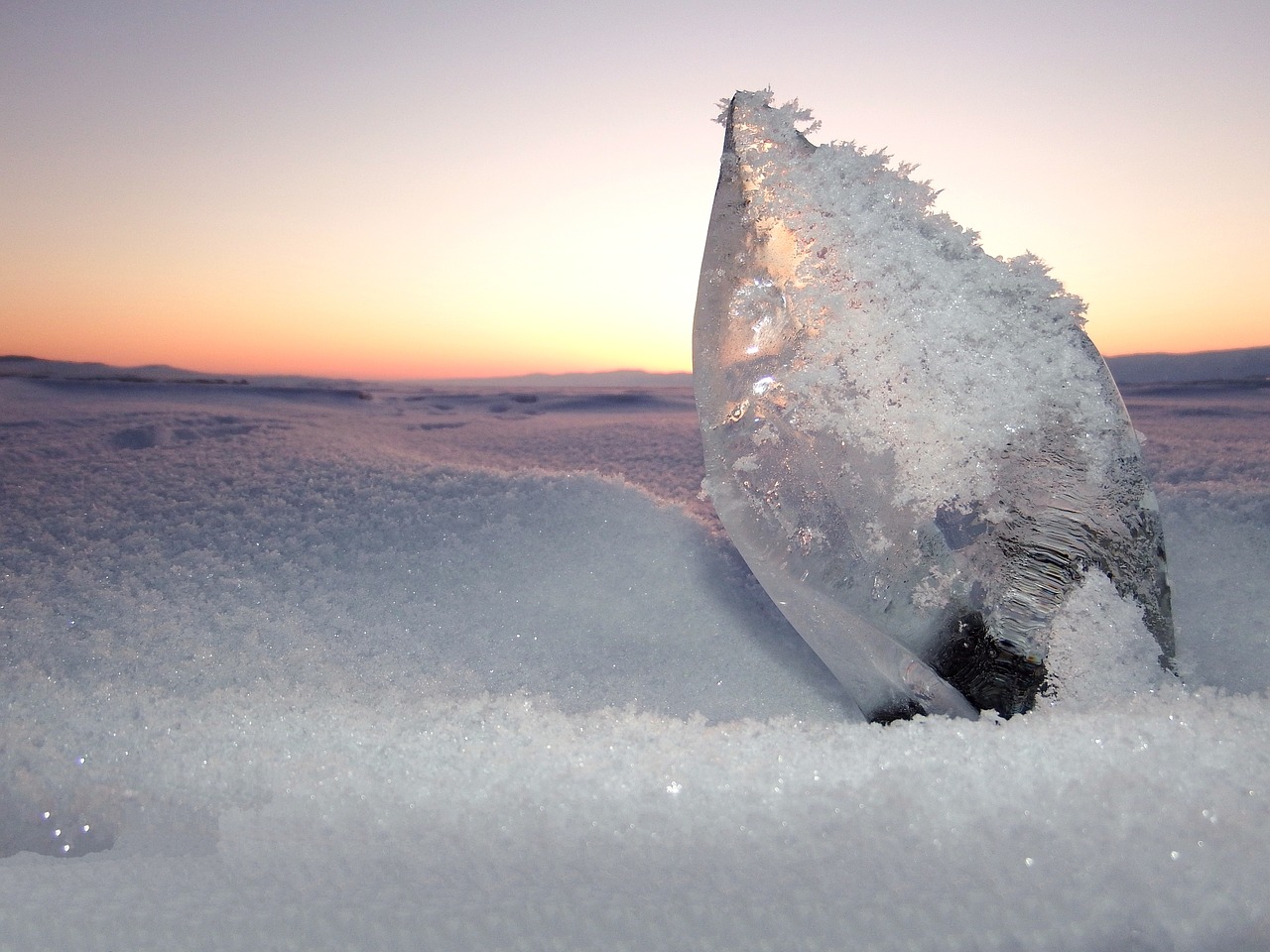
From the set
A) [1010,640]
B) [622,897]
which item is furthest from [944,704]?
[622,897]

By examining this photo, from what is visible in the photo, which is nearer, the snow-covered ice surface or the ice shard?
the snow-covered ice surface

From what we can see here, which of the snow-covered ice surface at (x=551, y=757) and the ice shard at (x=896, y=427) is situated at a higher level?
the ice shard at (x=896, y=427)

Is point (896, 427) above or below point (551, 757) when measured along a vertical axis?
above

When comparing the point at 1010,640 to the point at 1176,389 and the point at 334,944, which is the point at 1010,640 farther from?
the point at 1176,389

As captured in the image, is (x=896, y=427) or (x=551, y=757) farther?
(x=896, y=427)

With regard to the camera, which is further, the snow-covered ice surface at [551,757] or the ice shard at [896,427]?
the ice shard at [896,427]
